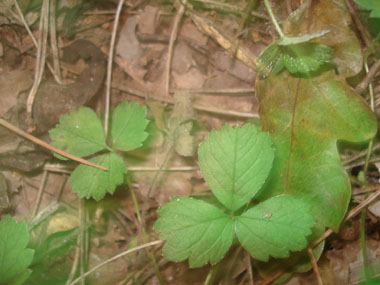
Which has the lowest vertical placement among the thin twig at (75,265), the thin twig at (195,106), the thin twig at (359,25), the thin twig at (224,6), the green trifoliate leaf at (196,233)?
the thin twig at (75,265)

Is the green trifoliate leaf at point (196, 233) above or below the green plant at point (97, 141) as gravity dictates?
below

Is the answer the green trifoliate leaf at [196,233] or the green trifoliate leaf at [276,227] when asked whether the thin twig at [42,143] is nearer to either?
the green trifoliate leaf at [196,233]

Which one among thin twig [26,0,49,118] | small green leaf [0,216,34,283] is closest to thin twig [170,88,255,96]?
thin twig [26,0,49,118]

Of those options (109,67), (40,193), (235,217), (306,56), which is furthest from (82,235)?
(306,56)

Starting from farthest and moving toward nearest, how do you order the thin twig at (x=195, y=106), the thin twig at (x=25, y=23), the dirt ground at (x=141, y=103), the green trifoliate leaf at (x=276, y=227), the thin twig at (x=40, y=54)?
1. the thin twig at (x=25, y=23)
2. the thin twig at (x=40, y=54)
3. the thin twig at (x=195, y=106)
4. the dirt ground at (x=141, y=103)
5. the green trifoliate leaf at (x=276, y=227)

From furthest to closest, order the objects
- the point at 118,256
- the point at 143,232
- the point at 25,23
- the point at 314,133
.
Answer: the point at 25,23 → the point at 143,232 → the point at 118,256 → the point at 314,133

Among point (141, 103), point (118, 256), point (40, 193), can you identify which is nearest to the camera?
point (118, 256)

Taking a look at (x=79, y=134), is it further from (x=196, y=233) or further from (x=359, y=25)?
(x=359, y=25)

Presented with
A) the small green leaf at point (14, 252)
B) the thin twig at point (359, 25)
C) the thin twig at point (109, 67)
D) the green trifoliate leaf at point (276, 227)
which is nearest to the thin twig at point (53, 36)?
the thin twig at point (109, 67)
